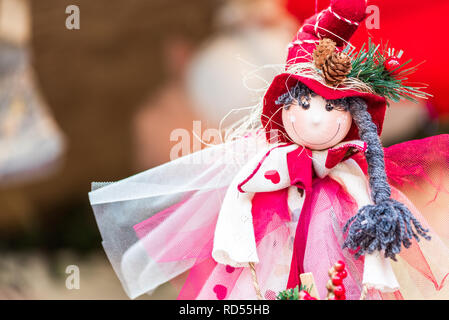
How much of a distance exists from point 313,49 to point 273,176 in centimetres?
21

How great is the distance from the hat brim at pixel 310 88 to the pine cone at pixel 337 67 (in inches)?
0.7

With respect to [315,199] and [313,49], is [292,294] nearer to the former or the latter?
[315,199]

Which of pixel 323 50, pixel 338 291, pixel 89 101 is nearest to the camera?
pixel 338 291

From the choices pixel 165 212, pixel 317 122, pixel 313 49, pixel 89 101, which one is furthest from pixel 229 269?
pixel 89 101

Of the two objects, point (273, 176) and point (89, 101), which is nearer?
point (273, 176)

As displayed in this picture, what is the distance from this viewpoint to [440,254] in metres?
0.77

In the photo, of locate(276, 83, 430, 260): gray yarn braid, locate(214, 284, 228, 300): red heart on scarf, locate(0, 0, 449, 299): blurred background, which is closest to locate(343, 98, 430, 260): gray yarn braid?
locate(276, 83, 430, 260): gray yarn braid

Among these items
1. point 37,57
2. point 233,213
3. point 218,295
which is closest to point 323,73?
point 233,213

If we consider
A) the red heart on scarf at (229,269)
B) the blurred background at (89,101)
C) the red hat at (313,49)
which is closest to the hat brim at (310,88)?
the red hat at (313,49)

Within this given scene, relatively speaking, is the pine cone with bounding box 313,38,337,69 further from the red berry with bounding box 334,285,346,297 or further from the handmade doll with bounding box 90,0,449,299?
the red berry with bounding box 334,285,346,297

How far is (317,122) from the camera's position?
75 cm

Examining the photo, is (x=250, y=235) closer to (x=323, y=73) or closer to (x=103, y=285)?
(x=323, y=73)
